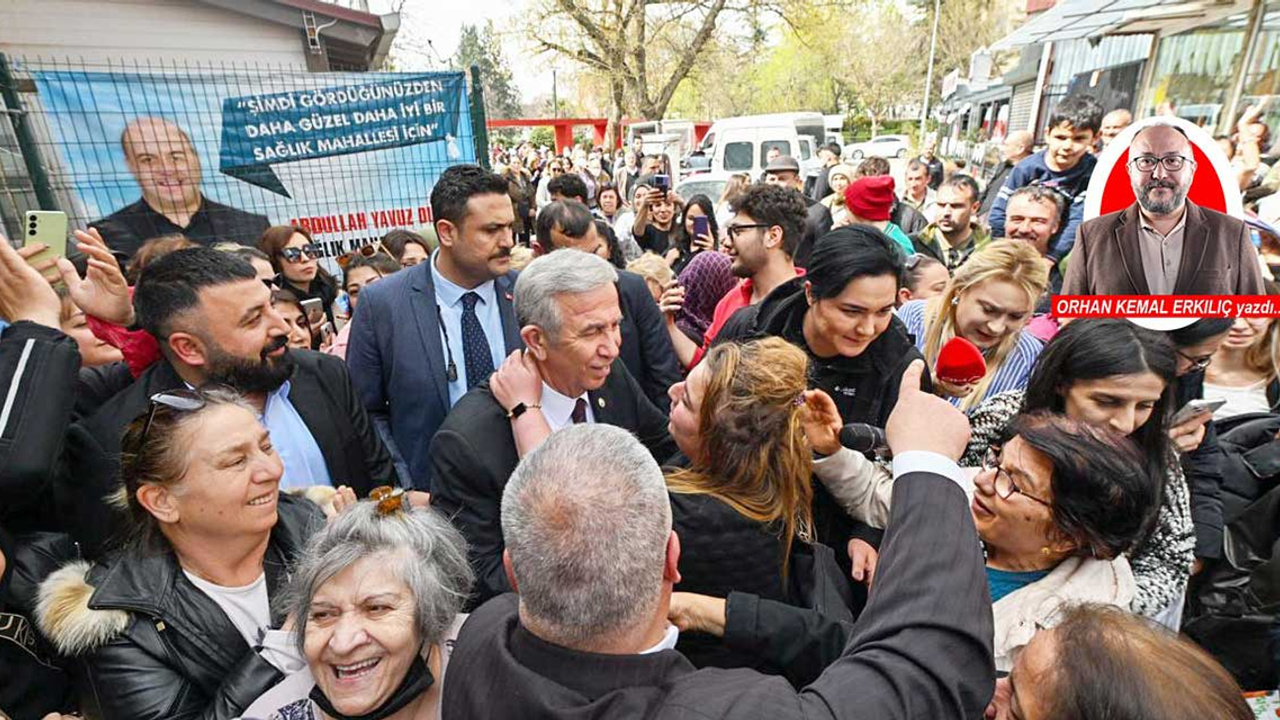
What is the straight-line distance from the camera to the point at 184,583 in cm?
162

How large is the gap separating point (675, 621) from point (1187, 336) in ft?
7.68

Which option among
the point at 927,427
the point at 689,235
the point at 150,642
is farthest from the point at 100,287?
the point at 689,235

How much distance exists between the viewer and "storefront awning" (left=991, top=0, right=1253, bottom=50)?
359 cm

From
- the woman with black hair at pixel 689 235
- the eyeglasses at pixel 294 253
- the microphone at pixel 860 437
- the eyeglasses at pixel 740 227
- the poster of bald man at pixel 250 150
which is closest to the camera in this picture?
the microphone at pixel 860 437

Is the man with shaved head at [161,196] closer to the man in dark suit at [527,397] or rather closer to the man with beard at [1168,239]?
the man in dark suit at [527,397]

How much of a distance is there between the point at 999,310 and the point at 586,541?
243 cm

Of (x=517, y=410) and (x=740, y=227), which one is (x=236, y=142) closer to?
(x=740, y=227)

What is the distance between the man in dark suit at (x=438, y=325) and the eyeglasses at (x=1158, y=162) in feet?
7.88

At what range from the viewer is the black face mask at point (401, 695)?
1.46 meters

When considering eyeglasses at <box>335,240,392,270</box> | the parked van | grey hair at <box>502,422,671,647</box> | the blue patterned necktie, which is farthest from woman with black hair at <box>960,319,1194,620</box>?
the parked van

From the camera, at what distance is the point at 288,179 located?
19.3ft

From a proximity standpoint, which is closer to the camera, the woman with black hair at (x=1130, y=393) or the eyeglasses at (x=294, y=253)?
the woman with black hair at (x=1130, y=393)

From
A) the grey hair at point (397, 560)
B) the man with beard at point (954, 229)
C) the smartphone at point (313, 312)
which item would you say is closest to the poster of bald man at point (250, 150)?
the smartphone at point (313, 312)

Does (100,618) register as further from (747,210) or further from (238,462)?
(747,210)
